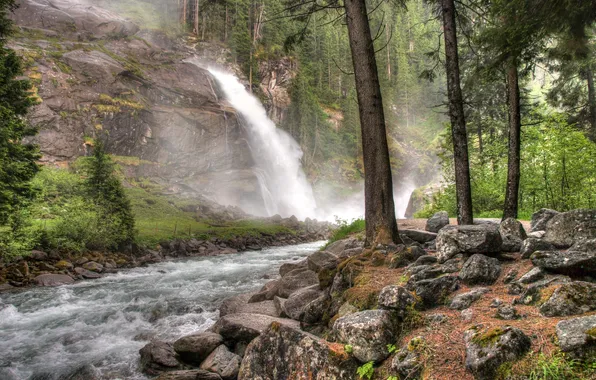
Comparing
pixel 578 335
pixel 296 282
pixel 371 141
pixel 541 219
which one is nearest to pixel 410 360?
pixel 578 335

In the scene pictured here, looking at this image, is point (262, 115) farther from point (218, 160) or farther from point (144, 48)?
point (144, 48)

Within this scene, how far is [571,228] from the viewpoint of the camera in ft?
14.0

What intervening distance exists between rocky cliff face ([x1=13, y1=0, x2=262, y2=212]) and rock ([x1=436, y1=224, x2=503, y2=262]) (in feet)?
119

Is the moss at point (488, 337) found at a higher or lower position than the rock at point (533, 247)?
lower

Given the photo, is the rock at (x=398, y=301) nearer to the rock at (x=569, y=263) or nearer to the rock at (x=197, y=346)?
the rock at (x=569, y=263)

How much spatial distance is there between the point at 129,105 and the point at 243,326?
38.2m

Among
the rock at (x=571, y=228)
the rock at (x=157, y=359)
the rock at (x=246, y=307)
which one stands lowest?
the rock at (x=157, y=359)

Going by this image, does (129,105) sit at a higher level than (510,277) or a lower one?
higher

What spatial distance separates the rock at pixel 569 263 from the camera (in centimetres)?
314

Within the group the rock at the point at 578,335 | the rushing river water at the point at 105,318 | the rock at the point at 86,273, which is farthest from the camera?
the rock at the point at 86,273

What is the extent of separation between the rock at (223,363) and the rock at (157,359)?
2.41ft

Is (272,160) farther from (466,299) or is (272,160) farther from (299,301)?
(466,299)

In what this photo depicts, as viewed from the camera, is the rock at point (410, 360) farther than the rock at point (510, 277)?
No

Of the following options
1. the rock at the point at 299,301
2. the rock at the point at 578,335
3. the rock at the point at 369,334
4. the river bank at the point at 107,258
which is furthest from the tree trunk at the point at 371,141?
the river bank at the point at 107,258
